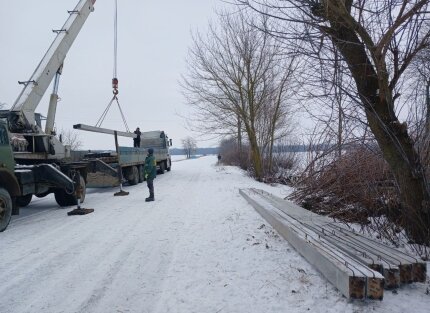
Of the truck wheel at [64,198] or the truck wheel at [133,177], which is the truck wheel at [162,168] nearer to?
the truck wheel at [133,177]

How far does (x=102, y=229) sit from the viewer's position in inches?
299

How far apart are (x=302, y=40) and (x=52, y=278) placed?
4972 mm

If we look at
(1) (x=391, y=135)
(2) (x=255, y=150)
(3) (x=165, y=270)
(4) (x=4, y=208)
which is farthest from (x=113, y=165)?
(1) (x=391, y=135)

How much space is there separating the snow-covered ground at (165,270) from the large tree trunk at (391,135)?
4.96 feet

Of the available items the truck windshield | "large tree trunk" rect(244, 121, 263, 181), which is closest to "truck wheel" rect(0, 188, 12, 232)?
the truck windshield

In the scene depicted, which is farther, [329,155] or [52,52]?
[52,52]

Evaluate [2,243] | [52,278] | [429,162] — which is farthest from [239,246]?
[2,243]

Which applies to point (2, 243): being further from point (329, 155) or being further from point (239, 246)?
point (329, 155)

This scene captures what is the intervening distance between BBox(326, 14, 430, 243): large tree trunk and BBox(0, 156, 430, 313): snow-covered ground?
151 cm

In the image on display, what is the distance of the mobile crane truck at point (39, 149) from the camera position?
820 cm

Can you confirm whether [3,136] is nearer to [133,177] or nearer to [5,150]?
[5,150]

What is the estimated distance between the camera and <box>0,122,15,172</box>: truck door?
799 cm

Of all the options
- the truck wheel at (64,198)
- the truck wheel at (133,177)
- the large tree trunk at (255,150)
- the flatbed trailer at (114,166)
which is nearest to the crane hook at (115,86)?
the flatbed trailer at (114,166)

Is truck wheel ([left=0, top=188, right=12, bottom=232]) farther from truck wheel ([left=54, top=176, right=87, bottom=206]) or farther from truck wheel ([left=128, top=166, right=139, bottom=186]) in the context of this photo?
truck wheel ([left=128, top=166, right=139, bottom=186])
